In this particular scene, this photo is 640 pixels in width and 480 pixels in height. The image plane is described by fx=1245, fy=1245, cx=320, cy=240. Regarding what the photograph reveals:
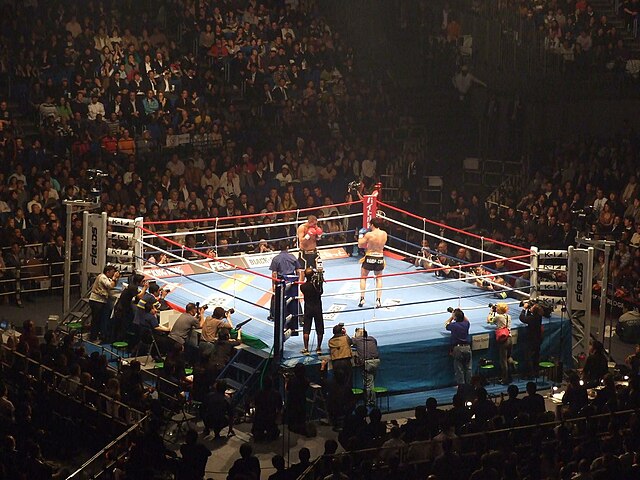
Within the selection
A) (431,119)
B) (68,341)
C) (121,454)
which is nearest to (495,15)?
(431,119)

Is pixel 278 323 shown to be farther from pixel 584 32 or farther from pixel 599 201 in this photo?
pixel 584 32

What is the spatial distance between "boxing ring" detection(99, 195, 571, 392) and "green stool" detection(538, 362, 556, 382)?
9.7 inches

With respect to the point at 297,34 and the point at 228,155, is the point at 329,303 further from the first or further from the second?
the point at 297,34

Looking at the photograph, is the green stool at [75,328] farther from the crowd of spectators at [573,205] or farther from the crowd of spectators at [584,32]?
the crowd of spectators at [584,32]

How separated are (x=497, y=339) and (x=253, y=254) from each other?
489 cm

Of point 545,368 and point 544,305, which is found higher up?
point 544,305

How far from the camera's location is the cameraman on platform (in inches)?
607

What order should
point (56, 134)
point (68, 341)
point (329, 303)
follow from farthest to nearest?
point (56, 134) → point (329, 303) → point (68, 341)

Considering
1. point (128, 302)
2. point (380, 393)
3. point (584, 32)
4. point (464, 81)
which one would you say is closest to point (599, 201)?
point (584, 32)

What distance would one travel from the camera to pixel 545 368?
52.2 feet

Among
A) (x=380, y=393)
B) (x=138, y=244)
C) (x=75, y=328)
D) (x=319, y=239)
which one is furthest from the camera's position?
(x=319, y=239)

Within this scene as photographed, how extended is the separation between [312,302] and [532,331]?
2.94 m

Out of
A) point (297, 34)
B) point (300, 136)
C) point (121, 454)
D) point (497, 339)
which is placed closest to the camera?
point (121, 454)

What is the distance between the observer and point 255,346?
49.8 feet
